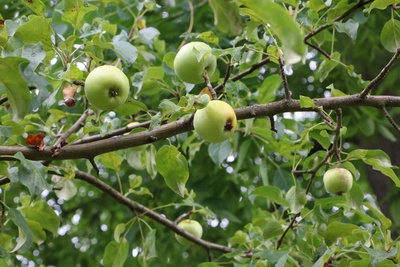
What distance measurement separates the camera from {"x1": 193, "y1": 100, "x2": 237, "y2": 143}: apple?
128 cm

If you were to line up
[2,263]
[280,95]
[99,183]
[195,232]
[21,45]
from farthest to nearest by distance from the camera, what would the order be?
[280,95]
[195,232]
[99,183]
[2,263]
[21,45]

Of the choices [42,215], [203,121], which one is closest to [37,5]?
[203,121]

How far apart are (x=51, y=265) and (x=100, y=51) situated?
2.64 meters

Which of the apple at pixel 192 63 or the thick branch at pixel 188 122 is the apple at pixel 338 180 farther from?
the apple at pixel 192 63

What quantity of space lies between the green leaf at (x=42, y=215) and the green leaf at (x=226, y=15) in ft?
4.60

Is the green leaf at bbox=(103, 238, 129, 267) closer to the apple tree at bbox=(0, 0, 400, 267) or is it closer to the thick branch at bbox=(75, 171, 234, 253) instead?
the apple tree at bbox=(0, 0, 400, 267)

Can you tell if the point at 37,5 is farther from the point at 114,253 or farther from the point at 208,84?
the point at 114,253

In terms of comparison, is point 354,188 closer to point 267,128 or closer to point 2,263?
point 267,128

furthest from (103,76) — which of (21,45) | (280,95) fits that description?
(280,95)

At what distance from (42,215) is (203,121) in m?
0.91

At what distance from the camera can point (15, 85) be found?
103 cm

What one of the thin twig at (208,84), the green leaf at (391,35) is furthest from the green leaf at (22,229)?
the green leaf at (391,35)

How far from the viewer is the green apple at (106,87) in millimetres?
1321

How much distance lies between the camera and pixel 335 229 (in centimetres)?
169
